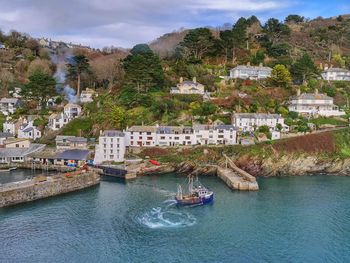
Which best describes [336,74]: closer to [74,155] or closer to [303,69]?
[303,69]

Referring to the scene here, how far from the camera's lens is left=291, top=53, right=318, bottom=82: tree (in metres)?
81.0

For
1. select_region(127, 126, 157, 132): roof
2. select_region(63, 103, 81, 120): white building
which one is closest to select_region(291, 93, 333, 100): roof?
select_region(127, 126, 157, 132): roof

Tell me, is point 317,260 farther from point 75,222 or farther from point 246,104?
point 246,104

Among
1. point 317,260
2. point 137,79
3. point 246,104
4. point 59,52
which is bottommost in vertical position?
point 317,260

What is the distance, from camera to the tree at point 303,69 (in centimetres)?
8100

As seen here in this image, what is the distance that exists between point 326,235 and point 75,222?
73.2ft

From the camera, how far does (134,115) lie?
6850 cm

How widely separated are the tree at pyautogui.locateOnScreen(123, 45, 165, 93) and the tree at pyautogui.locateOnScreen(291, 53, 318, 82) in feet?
93.0

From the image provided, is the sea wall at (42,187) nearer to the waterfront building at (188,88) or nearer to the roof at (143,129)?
the roof at (143,129)

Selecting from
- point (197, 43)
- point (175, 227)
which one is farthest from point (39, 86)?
point (175, 227)

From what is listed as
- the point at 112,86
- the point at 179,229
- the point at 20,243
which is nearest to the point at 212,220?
the point at 179,229

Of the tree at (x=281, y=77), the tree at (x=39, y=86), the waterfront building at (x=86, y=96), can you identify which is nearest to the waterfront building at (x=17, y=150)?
the tree at (x=39, y=86)

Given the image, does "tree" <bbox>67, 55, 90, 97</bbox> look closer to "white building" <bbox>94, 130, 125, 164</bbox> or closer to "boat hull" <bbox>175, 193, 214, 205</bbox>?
"white building" <bbox>94, 130, 125, 164</bbox>

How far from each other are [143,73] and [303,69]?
33848mm
